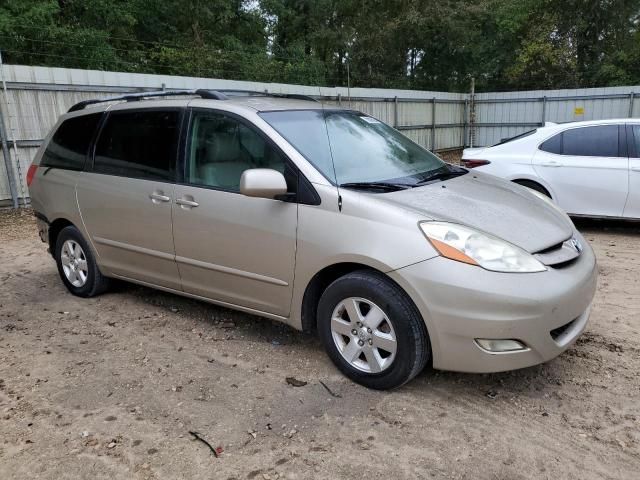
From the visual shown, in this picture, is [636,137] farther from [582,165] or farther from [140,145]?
[140,145]

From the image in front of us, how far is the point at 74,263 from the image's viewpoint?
510 centimetres

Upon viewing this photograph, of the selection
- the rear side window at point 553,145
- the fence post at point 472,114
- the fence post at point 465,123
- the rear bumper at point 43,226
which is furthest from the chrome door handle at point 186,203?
the fence post at point 465,123

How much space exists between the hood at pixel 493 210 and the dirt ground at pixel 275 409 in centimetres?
89

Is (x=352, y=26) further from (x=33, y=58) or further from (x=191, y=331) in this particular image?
(x=191, y=331)

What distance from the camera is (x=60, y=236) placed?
16.9ft

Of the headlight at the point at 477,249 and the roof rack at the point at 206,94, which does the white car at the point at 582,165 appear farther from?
the headlight at the point at 477,249

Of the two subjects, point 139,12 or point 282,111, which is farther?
point 139,12

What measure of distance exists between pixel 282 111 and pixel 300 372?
1.81m

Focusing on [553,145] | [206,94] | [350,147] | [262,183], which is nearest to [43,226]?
[206,94]

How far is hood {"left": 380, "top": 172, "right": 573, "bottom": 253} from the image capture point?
124 inches

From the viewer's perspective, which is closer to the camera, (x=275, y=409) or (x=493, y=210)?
(x=275, y=409)

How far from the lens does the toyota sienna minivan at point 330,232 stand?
296 cm

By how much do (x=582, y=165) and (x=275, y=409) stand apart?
18.1 ft

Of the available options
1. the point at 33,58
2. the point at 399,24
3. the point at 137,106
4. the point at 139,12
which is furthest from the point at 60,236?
the point at 399,24
